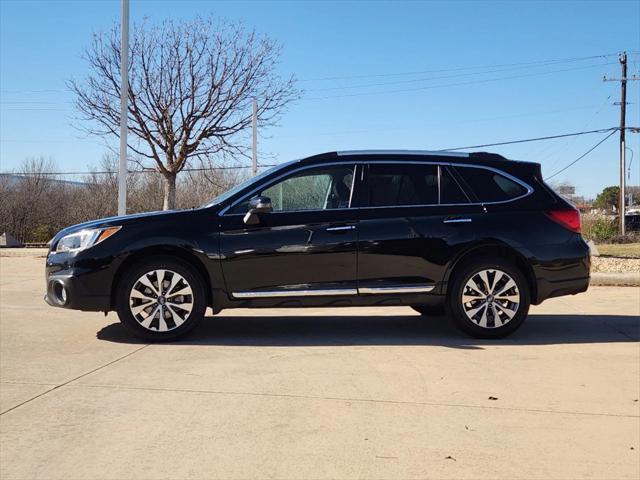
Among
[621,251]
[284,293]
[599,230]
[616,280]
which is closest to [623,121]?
[599,230]

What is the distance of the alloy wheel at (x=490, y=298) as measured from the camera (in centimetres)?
589

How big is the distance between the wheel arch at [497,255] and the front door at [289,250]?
3.31 ft

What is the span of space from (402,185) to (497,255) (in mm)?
1170

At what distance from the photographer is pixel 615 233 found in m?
30.8

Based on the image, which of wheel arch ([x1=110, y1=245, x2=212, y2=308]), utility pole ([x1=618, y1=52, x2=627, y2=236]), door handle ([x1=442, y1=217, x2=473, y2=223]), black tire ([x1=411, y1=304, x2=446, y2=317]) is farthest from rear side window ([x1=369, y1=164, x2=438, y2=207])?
utility pole ([x1=618, y1=52, x2=627, y2=236])

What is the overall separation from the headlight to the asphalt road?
91 cm

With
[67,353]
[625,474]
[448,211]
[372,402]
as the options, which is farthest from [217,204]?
[625,474]

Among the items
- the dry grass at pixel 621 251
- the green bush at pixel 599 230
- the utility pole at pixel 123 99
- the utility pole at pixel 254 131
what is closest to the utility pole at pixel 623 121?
the green bush at pixel 599 230

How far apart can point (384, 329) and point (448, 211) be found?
4.83 feet

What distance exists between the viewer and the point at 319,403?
4016 mm

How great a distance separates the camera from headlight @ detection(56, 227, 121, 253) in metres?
5.66

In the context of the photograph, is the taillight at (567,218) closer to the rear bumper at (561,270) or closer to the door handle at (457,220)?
the rear bumper at (561,270)

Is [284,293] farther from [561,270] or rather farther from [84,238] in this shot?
[561,270]

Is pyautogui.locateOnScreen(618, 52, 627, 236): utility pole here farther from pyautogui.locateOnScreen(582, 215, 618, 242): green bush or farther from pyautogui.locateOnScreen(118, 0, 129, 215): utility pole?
pyautogui.locateOnScreen(118, 0, 129, 215): utility pole
